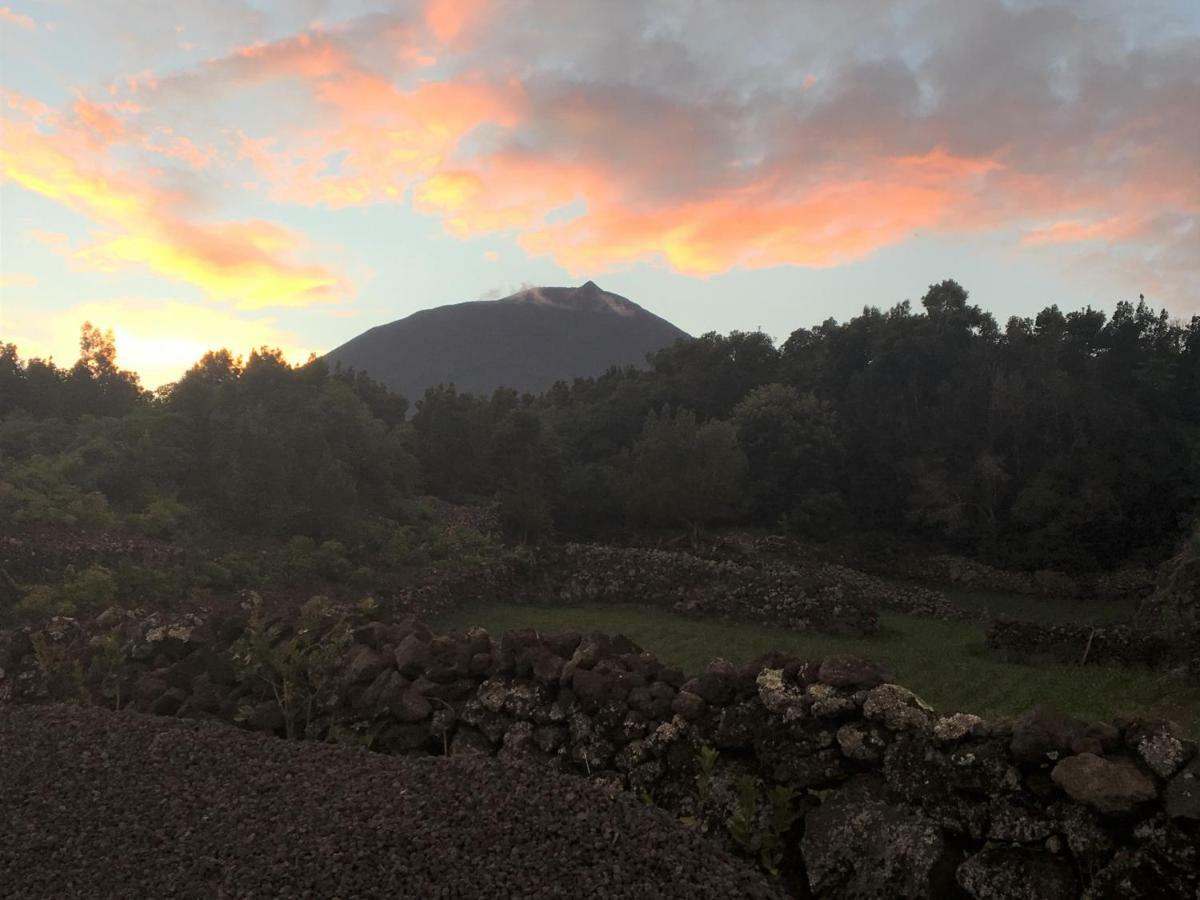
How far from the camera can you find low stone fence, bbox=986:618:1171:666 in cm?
1852

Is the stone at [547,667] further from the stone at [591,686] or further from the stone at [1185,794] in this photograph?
the stone at [1185,794]

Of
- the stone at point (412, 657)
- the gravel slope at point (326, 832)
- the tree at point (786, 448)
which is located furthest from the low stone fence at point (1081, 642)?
the tree at point (786, 448)

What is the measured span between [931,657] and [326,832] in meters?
15.9

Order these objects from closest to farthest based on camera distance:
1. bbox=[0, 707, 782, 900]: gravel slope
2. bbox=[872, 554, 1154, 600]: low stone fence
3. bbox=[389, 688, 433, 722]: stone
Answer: bbox=[0, 707, 782, 900]: gravel slope, bbox=[389, 688, 433, 722]: stone, bbox=[872, 554, 1154, 600]: low stone fence

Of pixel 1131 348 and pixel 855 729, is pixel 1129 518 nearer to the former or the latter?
pixel 1131 348

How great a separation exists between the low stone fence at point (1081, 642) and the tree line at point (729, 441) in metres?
18.1

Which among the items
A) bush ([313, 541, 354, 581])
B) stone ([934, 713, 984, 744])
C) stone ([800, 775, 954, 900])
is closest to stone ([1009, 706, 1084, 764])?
stone ([934, 713, 984, 744])

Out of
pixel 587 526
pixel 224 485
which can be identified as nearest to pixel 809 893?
pixel 224 485

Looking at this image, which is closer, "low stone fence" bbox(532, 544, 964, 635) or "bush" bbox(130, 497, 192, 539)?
"bush" bbox(130, 497, 192, 539)

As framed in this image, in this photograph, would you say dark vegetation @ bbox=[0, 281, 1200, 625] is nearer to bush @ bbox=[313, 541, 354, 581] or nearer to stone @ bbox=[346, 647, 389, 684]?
bush @ bbox=[313, 541, 354, 581]

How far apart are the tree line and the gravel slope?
650 inches

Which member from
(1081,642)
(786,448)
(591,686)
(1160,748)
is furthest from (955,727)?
(786,448)

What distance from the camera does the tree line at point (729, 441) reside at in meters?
25.9

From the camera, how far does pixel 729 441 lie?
40656 mm
